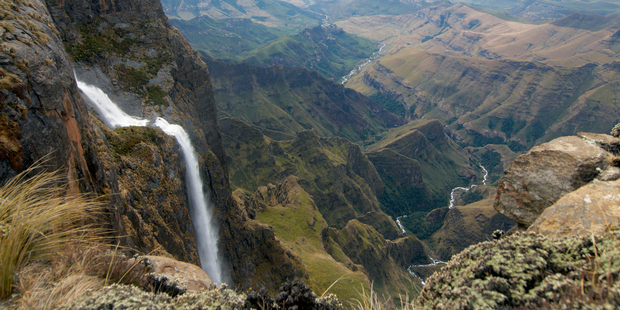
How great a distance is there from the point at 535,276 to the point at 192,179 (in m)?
32.4

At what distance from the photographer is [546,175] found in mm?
11031

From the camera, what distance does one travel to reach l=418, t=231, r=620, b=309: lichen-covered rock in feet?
16.5

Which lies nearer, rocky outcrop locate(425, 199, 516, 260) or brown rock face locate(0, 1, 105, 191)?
brown rock face locate(0, 1, 105, 191)

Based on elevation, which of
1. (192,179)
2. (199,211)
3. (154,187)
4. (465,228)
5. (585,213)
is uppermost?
(585,213)

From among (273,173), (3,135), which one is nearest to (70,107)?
(3,135)

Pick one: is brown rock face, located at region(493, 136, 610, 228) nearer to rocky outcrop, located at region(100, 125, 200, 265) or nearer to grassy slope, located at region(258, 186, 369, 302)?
rocky outcrop, located at region(100, 125, 200, 265)

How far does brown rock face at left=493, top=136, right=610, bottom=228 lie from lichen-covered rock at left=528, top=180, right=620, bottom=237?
179 cm

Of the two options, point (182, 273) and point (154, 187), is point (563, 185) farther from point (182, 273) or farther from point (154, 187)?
point (154, 187)

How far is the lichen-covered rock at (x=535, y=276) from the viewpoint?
198 inches

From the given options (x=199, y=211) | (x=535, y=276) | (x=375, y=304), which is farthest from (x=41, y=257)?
(x=199, y=211)

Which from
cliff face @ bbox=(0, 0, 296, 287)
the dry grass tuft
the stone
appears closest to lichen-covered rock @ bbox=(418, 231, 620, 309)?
the stone

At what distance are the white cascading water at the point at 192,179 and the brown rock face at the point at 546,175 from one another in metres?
29.5

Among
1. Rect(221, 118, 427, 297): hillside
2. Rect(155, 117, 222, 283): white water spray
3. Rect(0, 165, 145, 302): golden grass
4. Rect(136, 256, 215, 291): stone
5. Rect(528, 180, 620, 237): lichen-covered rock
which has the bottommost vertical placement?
Rect(221, 118, 427, 297): hillside

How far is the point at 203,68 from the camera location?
40.7 metres
